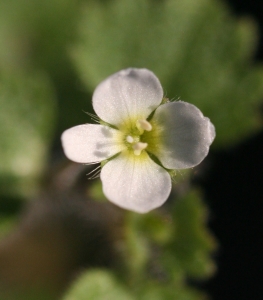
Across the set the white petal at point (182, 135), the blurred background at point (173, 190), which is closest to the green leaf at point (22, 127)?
the blurred background at point (173, 190)

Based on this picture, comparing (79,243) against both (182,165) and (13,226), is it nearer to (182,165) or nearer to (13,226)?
(13,226)

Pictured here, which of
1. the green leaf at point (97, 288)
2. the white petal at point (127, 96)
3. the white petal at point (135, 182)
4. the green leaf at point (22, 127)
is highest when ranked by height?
the white petal at point (127, 96)

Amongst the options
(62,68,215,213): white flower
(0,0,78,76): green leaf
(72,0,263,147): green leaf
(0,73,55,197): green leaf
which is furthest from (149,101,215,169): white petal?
(0,0,78,76): green leaf

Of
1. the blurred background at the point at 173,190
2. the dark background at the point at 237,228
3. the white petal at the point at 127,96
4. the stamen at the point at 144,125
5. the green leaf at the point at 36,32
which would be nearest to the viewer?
the white petal at the point at 127,96

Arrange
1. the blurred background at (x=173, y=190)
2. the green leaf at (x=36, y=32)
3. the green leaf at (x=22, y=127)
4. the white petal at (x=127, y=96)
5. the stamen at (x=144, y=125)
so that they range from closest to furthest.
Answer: the white petal at (x=127, y=96) → the stamen at (x=144, y=125) → the blurred background at (x=173, y=190) → the green leaf at (x=22, y=127) → the green leaf at (x=36, y=32)

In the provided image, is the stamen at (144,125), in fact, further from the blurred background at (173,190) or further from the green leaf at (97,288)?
the green leaf at (97,288)

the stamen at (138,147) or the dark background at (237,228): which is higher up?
the stamen at (138,147)

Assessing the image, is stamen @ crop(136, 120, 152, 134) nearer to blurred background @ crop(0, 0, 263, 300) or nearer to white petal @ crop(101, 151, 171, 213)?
white petal @ crop(101, 151, 171, 213)

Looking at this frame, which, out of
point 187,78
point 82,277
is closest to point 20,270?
point 82,277
